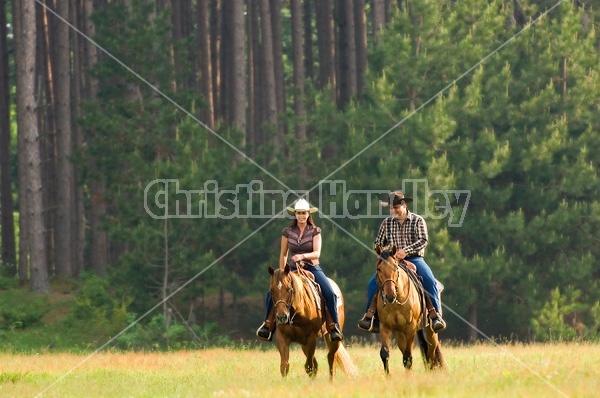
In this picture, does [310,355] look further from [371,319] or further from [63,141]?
[63,141]

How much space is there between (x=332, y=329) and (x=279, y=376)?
1.22 metres

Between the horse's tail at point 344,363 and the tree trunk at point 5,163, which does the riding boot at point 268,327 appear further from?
the tree trunk at point 5,163

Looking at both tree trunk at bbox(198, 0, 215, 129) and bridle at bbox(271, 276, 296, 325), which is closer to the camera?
bridle at bbox(271, 276, 296, 325)

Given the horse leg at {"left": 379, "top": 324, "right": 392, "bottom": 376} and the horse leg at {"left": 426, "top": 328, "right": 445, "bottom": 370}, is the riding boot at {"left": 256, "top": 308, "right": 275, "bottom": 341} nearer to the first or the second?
the horse leg at {"left": 379, "top": 324, "right": 392, "bottom": 376}

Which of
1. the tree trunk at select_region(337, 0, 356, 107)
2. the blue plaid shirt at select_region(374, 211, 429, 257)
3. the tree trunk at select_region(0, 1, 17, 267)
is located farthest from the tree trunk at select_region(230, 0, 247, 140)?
the blue plaid shirt at select_region(374, 211, 429, 257)

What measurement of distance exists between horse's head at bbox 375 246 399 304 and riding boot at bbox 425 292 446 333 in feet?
3.52

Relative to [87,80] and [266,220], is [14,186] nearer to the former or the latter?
[87,80]

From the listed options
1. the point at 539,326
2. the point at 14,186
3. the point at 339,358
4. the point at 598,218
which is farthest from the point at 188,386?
the point at 14,186

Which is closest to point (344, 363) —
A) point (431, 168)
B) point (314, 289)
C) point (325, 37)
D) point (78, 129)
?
point (314, 289)

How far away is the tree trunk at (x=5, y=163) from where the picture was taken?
39344 mm

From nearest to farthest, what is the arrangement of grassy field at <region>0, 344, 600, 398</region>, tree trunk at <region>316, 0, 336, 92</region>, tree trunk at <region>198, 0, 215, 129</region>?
grassy field at <region>0, 344, 600, 398</region>, tree trunk at <region>316, 0, 336, 92</region>, tree trunk at <region>198, 0, 215, 129</region>

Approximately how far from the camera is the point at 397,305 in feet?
45.0

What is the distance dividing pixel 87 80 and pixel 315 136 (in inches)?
538

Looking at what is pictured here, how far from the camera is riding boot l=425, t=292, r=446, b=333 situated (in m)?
14.3
